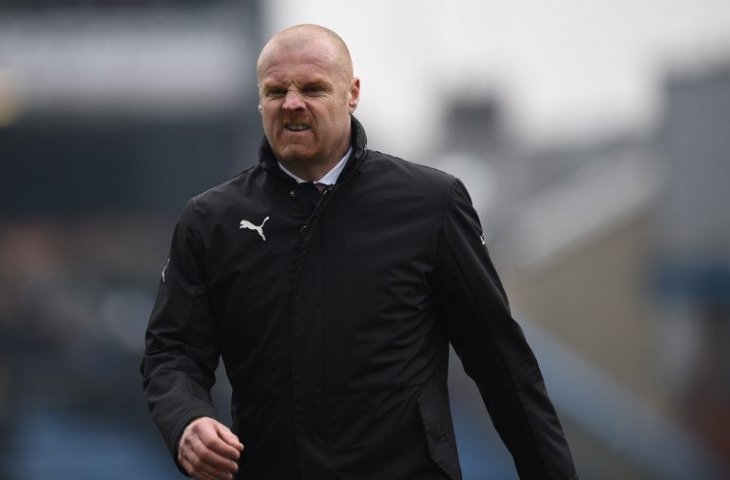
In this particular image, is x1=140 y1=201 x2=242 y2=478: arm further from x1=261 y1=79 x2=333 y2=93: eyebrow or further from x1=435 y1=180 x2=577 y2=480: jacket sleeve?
x1=435 y1=180 x2=577 y2=480: jacket sleeve

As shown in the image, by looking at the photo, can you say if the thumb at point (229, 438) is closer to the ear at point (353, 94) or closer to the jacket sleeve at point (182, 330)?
the jacket sleeve at point (182, 330)

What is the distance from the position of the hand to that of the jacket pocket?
494 millimetres

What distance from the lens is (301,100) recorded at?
3.61 metres

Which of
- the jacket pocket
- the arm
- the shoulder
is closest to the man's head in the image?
the shoulder

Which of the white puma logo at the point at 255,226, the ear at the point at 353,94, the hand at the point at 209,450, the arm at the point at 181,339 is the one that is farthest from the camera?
the ear at the point at 353,94

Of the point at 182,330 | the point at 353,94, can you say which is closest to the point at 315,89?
the point at 353,94

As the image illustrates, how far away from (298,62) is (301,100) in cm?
10

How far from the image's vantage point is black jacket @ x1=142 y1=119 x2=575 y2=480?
11.7ft

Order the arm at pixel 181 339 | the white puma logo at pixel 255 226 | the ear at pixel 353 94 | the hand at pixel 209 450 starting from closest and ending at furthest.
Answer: the hand at pixel 209 450 < the arm at pixel 181 339 < the white puma logo at pixel 255 226 < the ear at pixel 353 94

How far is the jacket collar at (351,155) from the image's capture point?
147 inches

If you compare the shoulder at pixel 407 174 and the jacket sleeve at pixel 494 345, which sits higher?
the shoulder at pixel 407 174

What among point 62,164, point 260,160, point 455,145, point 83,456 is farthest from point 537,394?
point 455,145

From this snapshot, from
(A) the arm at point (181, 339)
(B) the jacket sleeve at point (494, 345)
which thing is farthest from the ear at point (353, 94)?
(A) the arm at point (181, 339)

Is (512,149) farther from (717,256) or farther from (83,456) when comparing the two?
(83,456)
